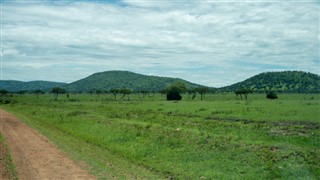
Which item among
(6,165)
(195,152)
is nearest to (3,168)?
(6,165)

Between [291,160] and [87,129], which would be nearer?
[291,160]

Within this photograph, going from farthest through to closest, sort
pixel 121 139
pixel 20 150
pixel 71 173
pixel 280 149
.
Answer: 1. pixel 121 139
2. pixel 20 150
3. pixel 280 149
4. pixel 71 173

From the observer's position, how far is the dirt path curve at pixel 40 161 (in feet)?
48.5

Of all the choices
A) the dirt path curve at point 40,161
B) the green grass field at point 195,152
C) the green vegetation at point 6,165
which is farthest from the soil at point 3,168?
the green grass field at point 195,152

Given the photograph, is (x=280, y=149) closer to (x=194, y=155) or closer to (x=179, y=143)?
(x=194, y=155)

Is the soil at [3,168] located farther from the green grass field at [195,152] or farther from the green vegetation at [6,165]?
the green grass field at [195,152]

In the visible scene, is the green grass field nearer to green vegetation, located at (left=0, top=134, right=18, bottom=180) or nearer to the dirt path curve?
the dirt path curve

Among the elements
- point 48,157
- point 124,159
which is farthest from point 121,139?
point 48,157

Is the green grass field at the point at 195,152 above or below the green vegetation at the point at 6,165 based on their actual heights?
above

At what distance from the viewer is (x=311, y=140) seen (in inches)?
823

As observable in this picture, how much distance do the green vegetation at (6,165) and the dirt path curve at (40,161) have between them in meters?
0.24

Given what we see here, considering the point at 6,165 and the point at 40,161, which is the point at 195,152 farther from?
the point at 6,165

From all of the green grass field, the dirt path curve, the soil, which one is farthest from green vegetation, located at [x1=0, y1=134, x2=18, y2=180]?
the green grass field

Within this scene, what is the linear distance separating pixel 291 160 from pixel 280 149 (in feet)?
5.91
